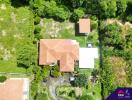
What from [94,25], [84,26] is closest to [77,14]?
[84,26]

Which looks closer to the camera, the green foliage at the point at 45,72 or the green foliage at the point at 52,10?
the green foliage at the point at 45,72

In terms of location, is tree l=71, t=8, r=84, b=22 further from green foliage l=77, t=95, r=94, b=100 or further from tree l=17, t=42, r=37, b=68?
green foliage l=77, t=95, r=94, b=100

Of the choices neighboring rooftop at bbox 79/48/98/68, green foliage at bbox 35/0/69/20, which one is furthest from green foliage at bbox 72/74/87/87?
green foliage at bbox 35/0/69/20

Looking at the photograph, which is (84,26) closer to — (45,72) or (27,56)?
(45,72)

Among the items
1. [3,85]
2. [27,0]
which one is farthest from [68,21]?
[3,85]

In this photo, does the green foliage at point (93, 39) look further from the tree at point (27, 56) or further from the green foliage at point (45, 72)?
the tree at point (27, 56)

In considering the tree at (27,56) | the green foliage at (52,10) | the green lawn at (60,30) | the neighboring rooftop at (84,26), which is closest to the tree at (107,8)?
the neighboring rooftop at (84,26)

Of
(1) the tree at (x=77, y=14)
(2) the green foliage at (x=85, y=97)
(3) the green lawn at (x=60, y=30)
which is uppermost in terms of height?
(1) the tree at (x=77, y=14)
